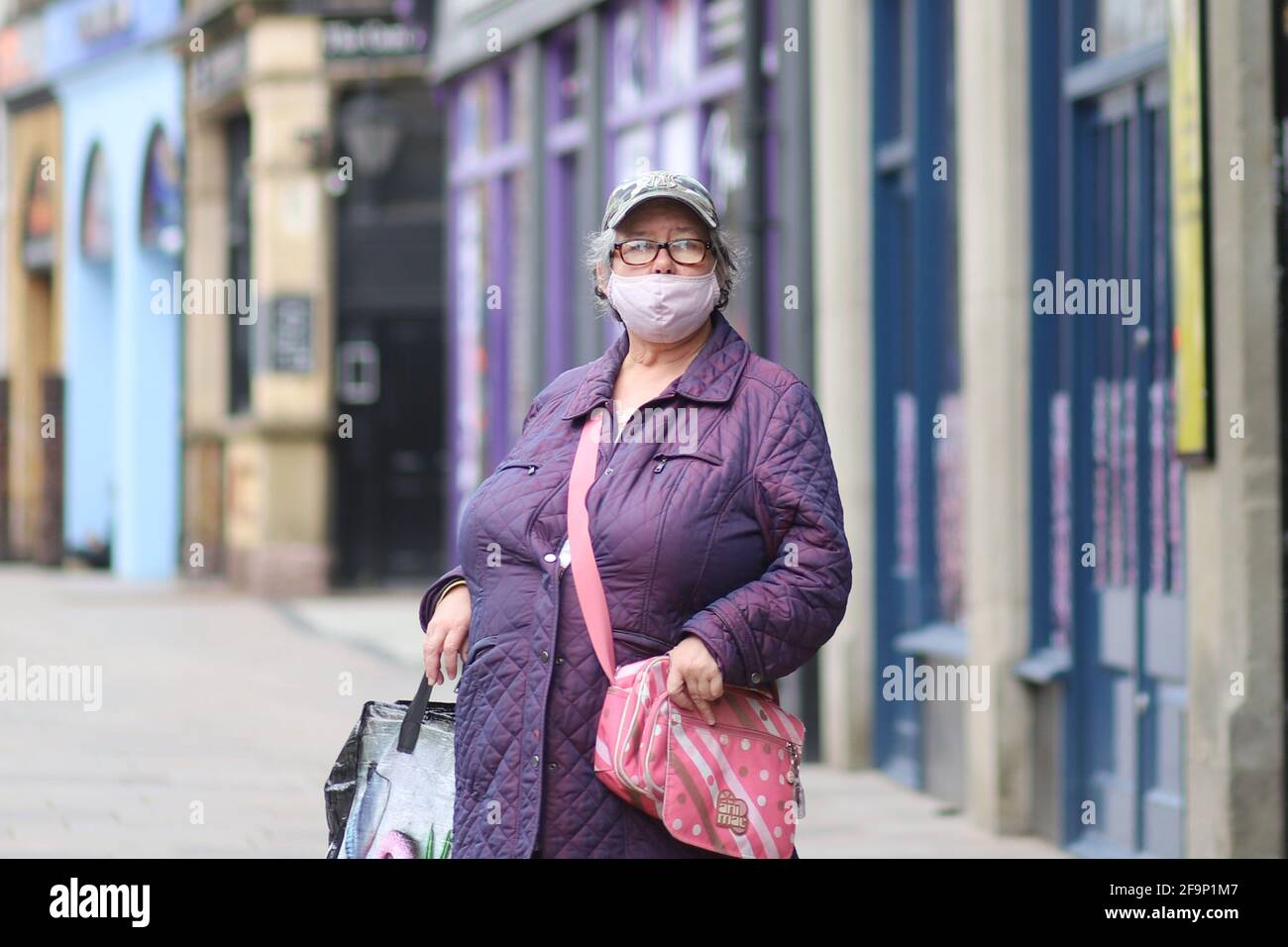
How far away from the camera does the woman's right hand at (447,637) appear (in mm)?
4426

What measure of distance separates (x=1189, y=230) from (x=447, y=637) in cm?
384

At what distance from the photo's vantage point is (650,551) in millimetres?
4129

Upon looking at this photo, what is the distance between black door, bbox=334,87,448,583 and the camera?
907 inches

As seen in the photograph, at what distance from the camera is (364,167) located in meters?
20.9

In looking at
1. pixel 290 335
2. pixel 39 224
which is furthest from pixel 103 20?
pixel 290 335

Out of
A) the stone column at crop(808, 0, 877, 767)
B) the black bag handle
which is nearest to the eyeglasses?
the black bag handle

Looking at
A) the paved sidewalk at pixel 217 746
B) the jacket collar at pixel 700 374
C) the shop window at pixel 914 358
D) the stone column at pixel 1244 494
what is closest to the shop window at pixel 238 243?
the paved sidewalk at pixel 217 746

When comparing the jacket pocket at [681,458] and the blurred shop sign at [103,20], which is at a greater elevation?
the blurred shop sign at [103,20]

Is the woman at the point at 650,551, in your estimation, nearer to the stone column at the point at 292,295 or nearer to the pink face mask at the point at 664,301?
the pink face mask at the point at 664,301

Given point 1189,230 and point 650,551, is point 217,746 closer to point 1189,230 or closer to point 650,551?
point 1189,230

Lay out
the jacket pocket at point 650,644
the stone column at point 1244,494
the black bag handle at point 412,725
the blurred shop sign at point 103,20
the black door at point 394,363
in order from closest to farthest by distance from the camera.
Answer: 1. the jacket pocket at point 650,644
2. the black bag handle at point 412,725
3. the stone column at point 1244,494
4. the black door at point 394,363
5. the blurred shop sign at point 103,20

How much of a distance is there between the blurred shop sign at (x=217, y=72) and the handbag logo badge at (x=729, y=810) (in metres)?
20.0

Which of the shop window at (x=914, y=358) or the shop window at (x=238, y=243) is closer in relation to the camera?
the shop window at (x=914, y=358)
